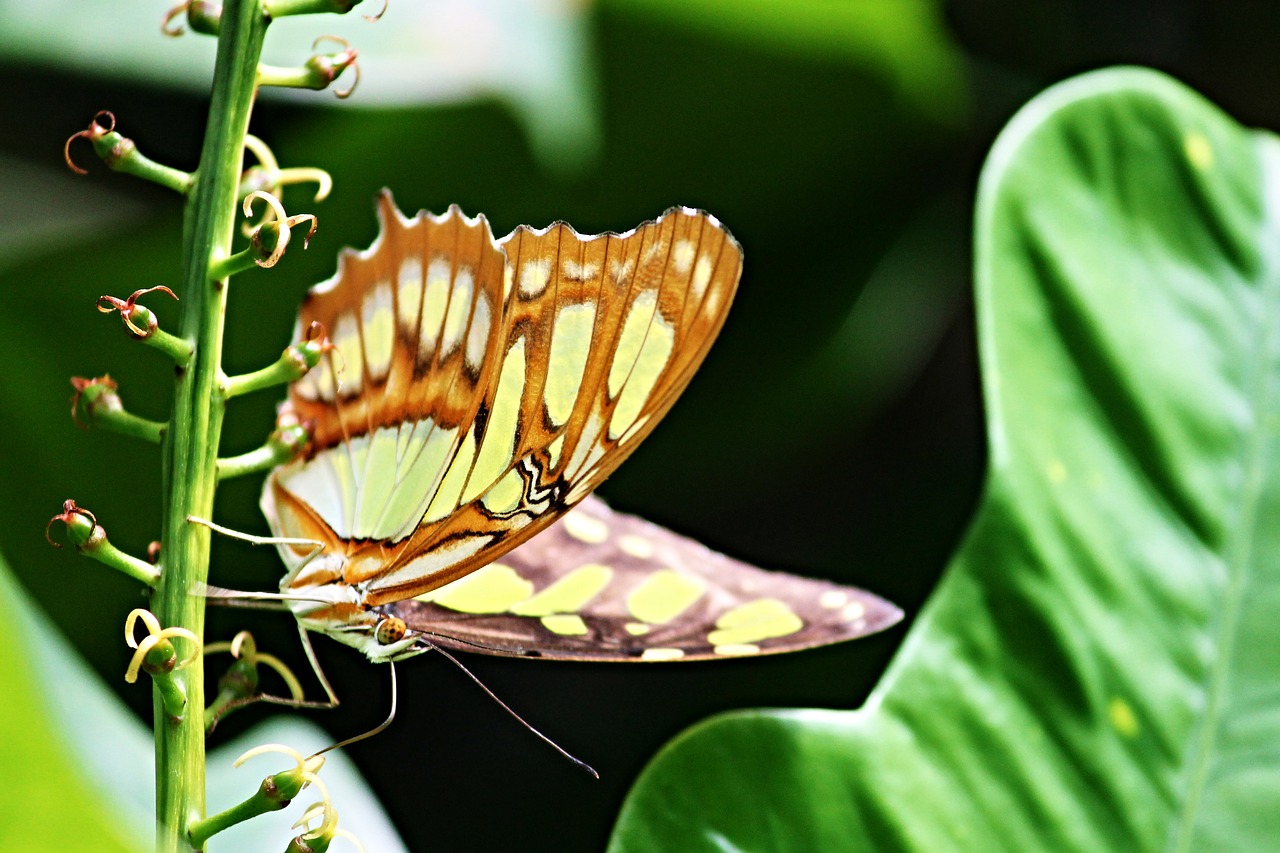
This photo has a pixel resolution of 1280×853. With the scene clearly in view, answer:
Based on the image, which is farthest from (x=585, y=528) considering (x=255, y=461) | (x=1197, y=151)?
(x=1197, y=151)

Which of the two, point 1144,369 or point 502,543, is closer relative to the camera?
point 502,543

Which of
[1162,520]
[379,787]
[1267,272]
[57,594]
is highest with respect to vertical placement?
[1267,272]

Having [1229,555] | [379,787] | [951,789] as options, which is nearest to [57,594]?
[379,787]

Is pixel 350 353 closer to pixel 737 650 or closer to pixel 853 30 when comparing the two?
pixel 737 650

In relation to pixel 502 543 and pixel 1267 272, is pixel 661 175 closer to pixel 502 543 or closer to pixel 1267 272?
pixel 1267 272

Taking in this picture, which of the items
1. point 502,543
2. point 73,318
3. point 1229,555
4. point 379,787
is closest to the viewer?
point 502,543

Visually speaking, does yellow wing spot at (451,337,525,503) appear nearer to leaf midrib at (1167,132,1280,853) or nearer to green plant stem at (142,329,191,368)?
green plant stem at (142,329,191,368)

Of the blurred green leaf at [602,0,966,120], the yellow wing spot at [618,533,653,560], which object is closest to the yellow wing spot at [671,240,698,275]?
the yellow wing spot at [618,533,653,560]
